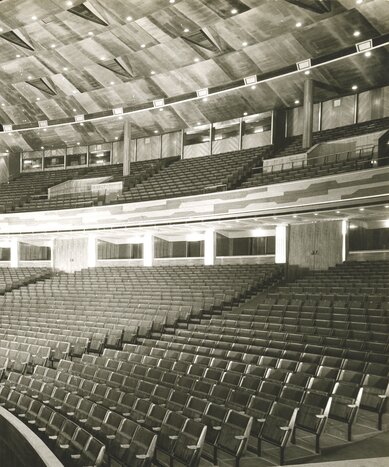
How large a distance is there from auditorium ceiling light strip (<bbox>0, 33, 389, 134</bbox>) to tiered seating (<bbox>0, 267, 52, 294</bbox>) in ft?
17.4

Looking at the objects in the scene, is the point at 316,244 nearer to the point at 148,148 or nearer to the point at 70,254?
the point at 70,254

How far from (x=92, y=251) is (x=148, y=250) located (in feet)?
6.95

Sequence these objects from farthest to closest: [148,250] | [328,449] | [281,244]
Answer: [148,250], [281,244], [328,449]

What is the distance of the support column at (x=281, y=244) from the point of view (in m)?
12.9

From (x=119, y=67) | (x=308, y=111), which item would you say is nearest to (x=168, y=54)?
(x=119, y=67)

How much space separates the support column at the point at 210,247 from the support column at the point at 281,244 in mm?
2006

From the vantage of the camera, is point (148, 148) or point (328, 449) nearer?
point (328, 449)

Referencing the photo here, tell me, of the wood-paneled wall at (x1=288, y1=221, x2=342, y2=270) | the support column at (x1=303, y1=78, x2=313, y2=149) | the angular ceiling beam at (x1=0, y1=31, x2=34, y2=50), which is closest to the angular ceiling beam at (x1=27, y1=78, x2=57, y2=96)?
the angular ceiling beam at (x1=0, y1=31, x2=34, y2=50)

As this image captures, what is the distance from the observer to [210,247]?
14.4 m

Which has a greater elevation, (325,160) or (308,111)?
(308,111)

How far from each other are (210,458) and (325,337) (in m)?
2.87

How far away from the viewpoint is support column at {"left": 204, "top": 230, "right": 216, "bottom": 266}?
47.0 feet

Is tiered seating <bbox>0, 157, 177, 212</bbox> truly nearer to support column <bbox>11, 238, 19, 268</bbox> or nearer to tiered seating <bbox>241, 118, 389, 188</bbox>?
support column <bbox>11, 238, 19, 268</bbox>

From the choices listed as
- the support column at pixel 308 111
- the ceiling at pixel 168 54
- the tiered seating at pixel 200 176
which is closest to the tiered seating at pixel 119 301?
the tiered seating at pixel 200 176
